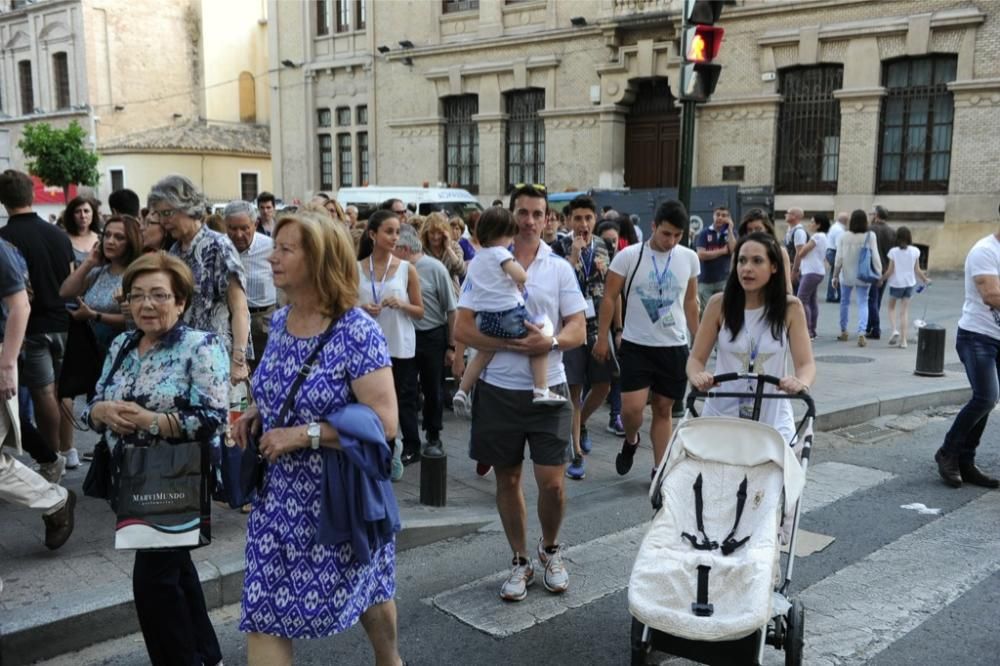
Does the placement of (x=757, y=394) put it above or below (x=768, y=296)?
below

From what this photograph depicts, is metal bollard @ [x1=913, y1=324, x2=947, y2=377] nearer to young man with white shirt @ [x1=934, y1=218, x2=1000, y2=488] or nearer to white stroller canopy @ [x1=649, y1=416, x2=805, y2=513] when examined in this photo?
young man with white shirt @ [x1=934, y1=218, x2=1000, y2=488]

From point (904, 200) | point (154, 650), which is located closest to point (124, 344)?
point (154, 650)

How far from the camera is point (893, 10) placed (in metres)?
20.9

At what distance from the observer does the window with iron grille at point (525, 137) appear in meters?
27.7

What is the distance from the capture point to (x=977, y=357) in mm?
6066

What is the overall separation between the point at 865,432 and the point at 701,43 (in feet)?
13.2

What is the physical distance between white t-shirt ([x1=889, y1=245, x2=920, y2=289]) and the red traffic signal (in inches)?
252

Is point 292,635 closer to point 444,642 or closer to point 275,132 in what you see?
point 444,642

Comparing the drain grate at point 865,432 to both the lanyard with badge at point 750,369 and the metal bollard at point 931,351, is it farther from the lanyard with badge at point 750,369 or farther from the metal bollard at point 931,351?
the lanyard with badge at point 750,369

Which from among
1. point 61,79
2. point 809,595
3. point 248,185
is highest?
point 61,79

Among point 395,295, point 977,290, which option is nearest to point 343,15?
point 395,295

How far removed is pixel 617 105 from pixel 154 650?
24.1 meters

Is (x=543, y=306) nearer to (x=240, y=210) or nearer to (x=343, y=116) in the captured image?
(x=240, y=210)

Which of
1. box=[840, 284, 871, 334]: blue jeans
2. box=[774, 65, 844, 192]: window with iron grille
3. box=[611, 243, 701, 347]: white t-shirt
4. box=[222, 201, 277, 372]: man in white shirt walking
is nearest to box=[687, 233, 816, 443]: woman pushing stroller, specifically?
box=[611, 243, 701, 347]: white t-shirt
